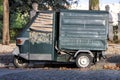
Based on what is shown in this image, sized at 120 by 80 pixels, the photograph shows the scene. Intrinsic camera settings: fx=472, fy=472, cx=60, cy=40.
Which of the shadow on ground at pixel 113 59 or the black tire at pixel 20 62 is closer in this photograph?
the black tire at pixel 20 62

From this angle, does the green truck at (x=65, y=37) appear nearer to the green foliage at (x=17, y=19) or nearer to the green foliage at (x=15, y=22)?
the green foliage at (x=15, y=22)

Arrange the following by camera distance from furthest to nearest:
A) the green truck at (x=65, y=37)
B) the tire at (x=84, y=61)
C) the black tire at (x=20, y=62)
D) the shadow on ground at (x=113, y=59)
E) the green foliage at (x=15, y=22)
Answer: the green foliage at (x=15, y=22)
the shadow on ground at (x=113, y=59)
the black tire at (x=20, y=62)
the tire at (x=84, y=61)
the green truck at (x=65, y=37)

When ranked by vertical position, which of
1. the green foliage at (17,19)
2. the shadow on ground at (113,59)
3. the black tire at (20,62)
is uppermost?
the green foliage at (17,19)

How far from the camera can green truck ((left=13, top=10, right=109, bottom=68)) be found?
59.2 feet

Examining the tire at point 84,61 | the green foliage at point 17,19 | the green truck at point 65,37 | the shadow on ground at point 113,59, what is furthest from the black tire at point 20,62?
the green foliage at point 17,19

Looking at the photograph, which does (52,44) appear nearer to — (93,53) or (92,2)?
(93,53)

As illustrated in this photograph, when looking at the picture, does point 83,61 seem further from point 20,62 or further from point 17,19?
point 17,19

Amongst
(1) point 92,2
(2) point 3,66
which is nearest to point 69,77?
(2) point 3,66

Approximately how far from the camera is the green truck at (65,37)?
Answer: 18031 millimetres

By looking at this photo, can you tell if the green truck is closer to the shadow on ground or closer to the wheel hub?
the wheel hub

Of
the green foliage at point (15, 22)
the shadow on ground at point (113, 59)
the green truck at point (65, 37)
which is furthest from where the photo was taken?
the green foliage at point (15, 22)

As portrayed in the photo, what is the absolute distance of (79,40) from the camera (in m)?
18.2

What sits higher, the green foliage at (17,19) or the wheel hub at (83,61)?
the green foliage at (17,19)

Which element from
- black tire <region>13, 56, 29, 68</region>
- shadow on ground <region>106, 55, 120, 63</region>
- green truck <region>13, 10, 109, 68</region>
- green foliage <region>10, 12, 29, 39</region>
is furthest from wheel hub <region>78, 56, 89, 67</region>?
green foliage <region>10, 12, 29, 39</region>
